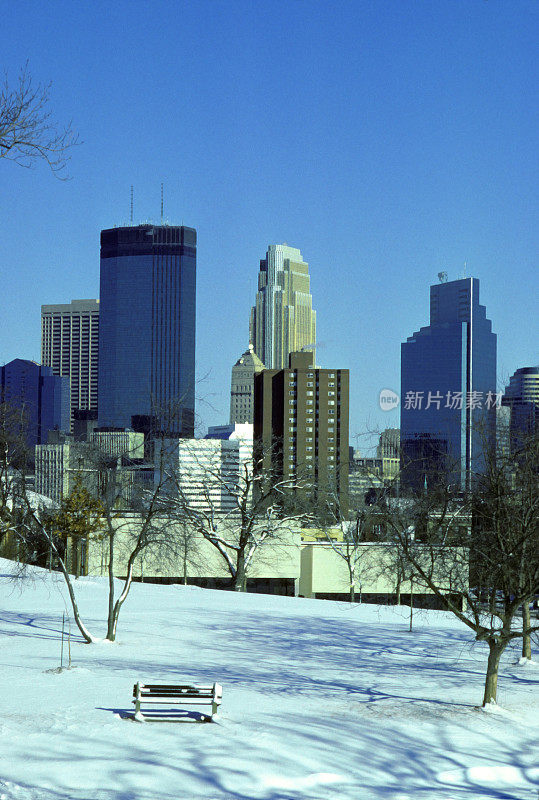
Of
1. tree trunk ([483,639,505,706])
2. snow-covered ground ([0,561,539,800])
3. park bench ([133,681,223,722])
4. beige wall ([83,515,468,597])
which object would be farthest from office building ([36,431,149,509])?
tree trunk ([483,639,505,706])

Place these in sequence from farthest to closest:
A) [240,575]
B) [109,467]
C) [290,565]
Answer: [290,565]
[240,575]
[109,467]

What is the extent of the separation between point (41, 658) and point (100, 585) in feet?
53.9

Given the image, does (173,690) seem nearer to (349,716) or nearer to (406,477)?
(349,716)

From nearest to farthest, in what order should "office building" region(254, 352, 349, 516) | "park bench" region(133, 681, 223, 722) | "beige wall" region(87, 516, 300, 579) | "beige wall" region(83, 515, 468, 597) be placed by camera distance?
"park bench" region(133, 681, 223, 722) < "beige wall" region(87, 516, 300, 579) < "beige wall" region(83, 515, 468, 597) < "office building" region(254, 352, 349, 516)

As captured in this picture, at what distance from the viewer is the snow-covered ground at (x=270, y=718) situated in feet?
38.0

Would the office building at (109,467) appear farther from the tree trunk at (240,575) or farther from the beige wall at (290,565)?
the tree trunk at (240,575)

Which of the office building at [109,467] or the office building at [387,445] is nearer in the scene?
the office building at [387,445]

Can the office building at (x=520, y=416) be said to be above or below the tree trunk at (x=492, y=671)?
above

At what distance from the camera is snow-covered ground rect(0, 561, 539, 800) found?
11.6 meters

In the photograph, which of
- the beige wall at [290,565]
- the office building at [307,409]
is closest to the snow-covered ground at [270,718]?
the beige wall at [290,565]

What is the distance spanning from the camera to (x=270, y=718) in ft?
48.4

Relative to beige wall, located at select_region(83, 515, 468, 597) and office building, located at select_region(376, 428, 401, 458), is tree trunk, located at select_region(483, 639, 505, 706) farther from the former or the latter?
beige wall, located at select_region(83, 515, 468, 597)

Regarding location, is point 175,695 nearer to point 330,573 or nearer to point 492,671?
point 492,671

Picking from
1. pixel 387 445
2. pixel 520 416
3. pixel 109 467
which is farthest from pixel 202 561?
pixel 387 445
